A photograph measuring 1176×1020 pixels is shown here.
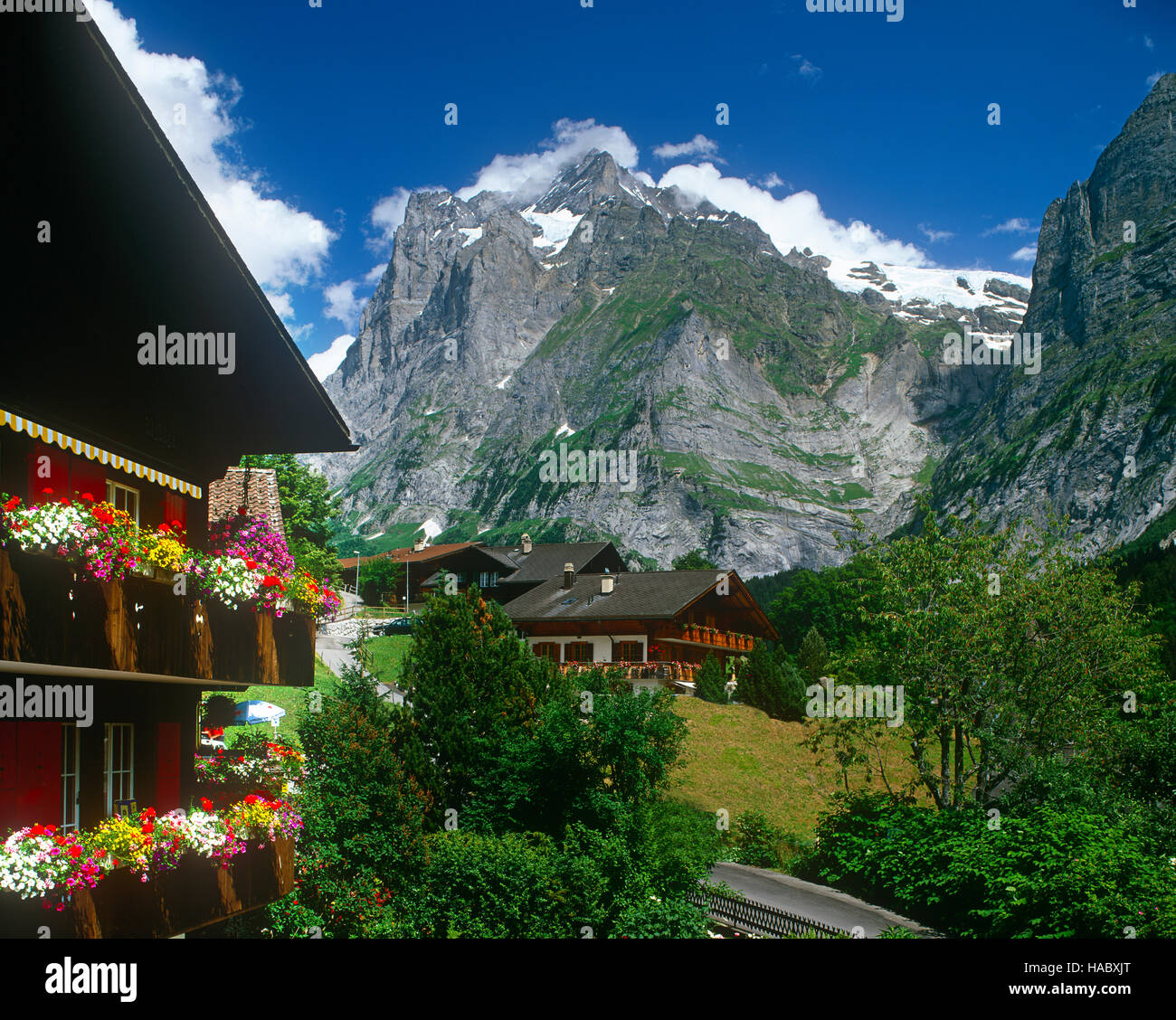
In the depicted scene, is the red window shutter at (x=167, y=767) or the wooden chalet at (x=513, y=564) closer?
the red window shutter at (x=167, y=767)

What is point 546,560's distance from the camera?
277 ft

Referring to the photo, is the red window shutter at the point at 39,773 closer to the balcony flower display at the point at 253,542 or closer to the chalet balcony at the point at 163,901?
the chalet balcony at the point at 163,901

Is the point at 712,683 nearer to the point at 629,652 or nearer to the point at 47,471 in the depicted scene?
the point at 629,652

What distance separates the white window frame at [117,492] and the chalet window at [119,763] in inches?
102

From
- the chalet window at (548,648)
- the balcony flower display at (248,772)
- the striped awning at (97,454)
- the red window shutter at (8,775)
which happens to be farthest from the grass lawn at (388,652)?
the red window shutter at (8,775)

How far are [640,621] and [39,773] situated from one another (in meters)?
46.5

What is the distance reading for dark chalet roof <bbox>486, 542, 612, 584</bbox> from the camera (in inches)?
3159

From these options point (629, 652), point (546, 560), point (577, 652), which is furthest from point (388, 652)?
point (546, 560)

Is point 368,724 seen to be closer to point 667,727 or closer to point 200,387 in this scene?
point 667,727

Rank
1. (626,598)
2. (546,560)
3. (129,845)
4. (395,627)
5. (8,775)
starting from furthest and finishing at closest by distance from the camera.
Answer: (546,560) → (395,627) → (626,598) → (129,845) → (8,775)

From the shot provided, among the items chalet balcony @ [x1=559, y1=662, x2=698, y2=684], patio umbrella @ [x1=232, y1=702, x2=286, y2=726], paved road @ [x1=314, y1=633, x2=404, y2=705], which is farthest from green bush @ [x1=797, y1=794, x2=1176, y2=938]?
paved road @ [x1=314, y1=633, x2=404, y2=705]

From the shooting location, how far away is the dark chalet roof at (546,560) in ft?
263
